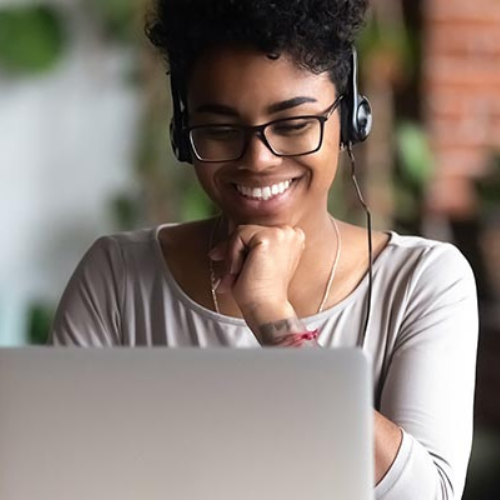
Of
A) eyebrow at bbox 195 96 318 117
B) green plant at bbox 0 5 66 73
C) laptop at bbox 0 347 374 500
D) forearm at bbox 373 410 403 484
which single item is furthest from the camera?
green plant at bbox 0 5 66 73

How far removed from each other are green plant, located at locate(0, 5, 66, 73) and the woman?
5.35ft

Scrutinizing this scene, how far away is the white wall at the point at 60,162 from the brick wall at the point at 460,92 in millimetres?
779

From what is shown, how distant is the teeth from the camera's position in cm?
132

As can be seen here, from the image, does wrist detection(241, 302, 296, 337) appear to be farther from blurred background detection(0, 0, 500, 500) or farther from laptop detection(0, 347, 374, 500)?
blurred background detection(0, 0, 500, 500)

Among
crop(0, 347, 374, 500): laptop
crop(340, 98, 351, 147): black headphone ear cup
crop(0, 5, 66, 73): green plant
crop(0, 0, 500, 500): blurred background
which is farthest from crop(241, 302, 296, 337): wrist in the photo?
crop(0, 5, 66, 73): green plant

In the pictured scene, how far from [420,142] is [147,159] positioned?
70cm

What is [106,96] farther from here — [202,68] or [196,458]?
[196,458]

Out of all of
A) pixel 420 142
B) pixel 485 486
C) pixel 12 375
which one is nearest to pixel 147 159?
pixel 420 142

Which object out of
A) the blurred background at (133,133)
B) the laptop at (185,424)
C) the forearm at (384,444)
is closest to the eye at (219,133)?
the forearm at (384,444)

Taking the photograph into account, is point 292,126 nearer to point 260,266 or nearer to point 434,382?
point 260,266

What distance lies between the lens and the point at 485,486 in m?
2.41

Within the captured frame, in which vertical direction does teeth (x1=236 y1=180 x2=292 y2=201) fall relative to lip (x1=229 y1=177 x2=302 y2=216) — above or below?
above

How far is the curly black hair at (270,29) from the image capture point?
1.27m

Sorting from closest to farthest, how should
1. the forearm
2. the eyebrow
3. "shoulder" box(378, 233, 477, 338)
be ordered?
the forearm, the eyebrow, "shoulder" box(378, 233, 477, 338)
